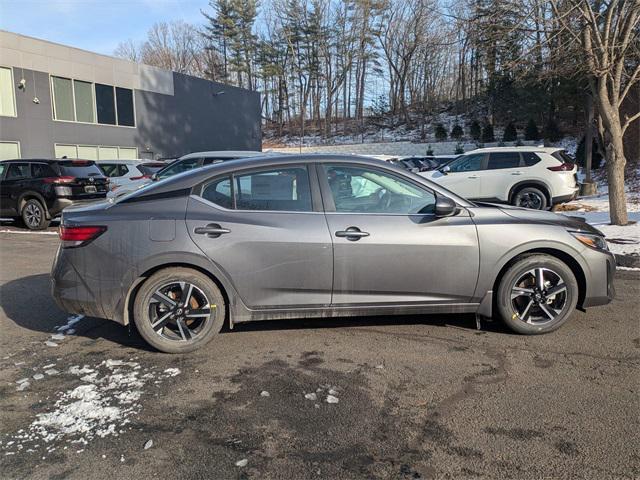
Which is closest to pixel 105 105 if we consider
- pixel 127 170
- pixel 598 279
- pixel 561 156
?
pixel 127 170

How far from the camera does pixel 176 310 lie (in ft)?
13.1

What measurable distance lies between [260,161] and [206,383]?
6.14 ft

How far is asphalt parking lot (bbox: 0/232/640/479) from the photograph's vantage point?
2600 millimetres

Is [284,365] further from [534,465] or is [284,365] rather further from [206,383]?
[534,465]

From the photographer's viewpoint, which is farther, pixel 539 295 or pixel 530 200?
pixel 530 200

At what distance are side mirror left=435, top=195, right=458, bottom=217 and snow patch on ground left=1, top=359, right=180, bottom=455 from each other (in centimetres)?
242

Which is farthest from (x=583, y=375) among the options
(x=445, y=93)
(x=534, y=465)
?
(x=445, y=93)

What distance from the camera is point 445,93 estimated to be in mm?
54438

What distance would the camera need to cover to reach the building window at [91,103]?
79.0ft

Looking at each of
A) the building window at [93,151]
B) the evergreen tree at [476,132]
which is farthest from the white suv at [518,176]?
the evergreen tree at [476,132]

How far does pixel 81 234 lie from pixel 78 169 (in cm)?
893

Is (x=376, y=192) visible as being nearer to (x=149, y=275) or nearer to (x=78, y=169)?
(x=149, y=275)

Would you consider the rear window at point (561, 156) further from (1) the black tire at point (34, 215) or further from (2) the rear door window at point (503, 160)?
(1) the black tire at point (34, 215)

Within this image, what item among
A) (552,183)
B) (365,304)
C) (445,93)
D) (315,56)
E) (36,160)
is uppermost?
(315,56)
